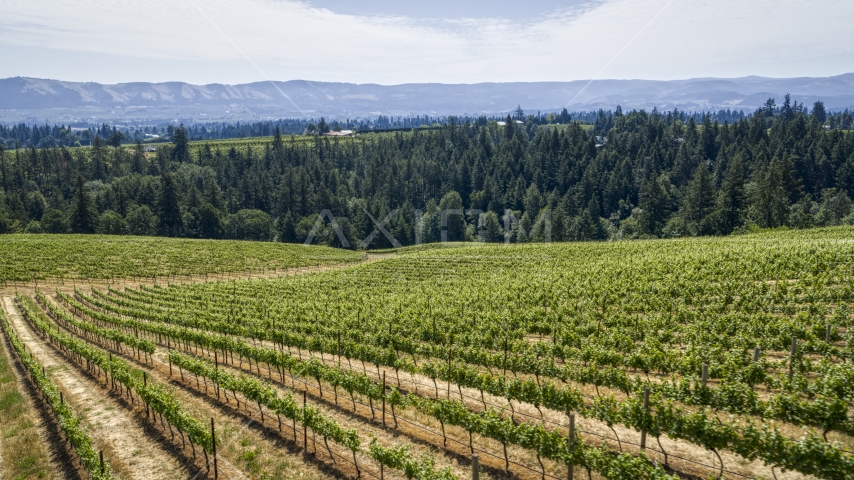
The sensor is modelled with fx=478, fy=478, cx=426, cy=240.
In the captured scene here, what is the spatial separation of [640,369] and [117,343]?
31.3 metres

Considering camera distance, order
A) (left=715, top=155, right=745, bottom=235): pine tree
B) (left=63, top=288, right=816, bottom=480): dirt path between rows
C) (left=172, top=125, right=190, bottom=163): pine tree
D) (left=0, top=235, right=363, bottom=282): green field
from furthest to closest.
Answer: (left=172, top=125, right=190, bottom=163): pine tree
(left=715, top=155, right=745, bottom=235): pine tree
(left=0, top=235, right=363, bottom=282): green field
(left=63, top=288, right=816, bottom=480): dirt path between rows

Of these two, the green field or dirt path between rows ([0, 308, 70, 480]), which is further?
the green field

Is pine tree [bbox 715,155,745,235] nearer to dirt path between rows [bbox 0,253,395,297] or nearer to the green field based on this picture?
the green field

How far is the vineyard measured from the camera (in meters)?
14.3

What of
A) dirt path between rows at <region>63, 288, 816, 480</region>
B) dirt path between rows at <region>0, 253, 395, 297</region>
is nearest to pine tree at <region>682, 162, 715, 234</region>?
dirt path between rows at <region>0, 253, 395, 297</region>

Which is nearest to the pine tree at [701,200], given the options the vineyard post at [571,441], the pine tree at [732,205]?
the pine tree at [732,205]

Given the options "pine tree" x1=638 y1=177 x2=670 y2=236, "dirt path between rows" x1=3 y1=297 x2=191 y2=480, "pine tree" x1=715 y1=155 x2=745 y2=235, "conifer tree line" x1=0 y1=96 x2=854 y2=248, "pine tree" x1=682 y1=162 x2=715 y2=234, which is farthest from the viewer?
"pine tree" x1=638 y1=177 x2=670 y2=236

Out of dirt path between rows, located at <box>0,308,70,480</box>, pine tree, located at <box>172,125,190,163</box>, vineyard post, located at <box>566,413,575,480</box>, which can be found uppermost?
A: pine tree, located at <box>172,125,190,163</box>

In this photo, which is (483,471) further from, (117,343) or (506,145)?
(506,145)

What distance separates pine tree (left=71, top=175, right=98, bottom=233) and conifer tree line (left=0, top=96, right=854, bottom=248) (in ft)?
0.94

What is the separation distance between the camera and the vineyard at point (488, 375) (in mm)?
14312

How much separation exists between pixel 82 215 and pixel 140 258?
2234 inches

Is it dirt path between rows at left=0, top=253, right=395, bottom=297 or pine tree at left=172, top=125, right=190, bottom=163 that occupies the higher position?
pine tree at left=172, top=125, right=190, bottom=163

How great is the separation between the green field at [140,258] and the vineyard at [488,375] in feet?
51.1
